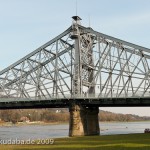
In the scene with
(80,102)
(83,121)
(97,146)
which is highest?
(80,102)

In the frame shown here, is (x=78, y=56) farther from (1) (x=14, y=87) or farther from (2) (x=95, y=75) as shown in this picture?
(1) (x=14, y=87)

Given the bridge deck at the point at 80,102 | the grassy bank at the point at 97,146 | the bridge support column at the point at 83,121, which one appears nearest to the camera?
the grassy bank at the point at 97,146

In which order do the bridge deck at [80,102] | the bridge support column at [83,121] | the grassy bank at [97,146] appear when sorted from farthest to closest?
the bridge support column at [83,121]
the bridge deck at [80,102]
the grassy bank at [97,146]

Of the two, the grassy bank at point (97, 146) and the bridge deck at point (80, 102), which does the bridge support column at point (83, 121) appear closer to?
the bridge deck at point (80, 102)

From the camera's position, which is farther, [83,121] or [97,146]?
[83,121]

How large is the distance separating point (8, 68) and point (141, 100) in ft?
137

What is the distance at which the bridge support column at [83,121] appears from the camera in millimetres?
76125

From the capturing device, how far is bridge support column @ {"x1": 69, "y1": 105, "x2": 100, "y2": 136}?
7612 centimetres

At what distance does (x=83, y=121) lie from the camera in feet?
259

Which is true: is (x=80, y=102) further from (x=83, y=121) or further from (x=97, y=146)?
(x=97, y=146)

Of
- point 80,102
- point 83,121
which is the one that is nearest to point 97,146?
point 80,102

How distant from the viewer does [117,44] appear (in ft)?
278

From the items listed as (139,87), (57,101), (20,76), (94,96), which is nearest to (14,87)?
(20,76)

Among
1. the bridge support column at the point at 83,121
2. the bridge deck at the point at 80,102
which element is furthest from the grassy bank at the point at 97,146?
the bridge support column at the point at 83,121
